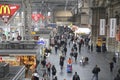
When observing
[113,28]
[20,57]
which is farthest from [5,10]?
[113,28]

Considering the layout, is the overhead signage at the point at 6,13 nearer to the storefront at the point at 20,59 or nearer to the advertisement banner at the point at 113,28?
the storefront at the point at 20,59

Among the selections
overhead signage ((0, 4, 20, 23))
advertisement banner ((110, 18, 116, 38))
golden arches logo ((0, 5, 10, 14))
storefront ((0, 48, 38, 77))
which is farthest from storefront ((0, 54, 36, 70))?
advertisement banner ((110, 18, 116, 38))

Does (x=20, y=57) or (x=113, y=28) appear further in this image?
(x=113, y=28)

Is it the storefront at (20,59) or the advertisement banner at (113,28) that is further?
the advertisement banner at (113,28)

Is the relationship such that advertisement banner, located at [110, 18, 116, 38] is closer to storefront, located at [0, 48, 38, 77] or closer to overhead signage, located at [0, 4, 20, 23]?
overhead signage, located at [0, 4, 20, 23]

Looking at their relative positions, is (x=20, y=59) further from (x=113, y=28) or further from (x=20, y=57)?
(x=113, y=28)

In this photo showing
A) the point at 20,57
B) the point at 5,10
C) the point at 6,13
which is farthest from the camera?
the point at 6,13

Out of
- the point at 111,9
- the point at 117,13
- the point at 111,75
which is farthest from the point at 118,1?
the point at 111,75

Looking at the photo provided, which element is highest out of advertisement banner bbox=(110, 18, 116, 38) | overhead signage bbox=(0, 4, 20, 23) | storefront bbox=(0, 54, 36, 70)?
overhead signage bbox=(0, 4, 20, 23)

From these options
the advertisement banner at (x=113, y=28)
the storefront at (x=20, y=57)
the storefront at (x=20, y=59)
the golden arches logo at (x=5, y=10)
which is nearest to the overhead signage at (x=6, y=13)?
the golden arches logo at (x=5, y=10)

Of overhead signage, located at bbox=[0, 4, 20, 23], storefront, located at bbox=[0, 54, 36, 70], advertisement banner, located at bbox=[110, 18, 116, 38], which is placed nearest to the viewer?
storefront, located at bbox=[0, 54, 36, 70]

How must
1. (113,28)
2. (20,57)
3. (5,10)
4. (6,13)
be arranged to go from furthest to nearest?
(113,28)
(6,13)
(5,10)
(20,57)

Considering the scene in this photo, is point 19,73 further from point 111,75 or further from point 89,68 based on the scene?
point 89,68

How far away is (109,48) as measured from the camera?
160ft
